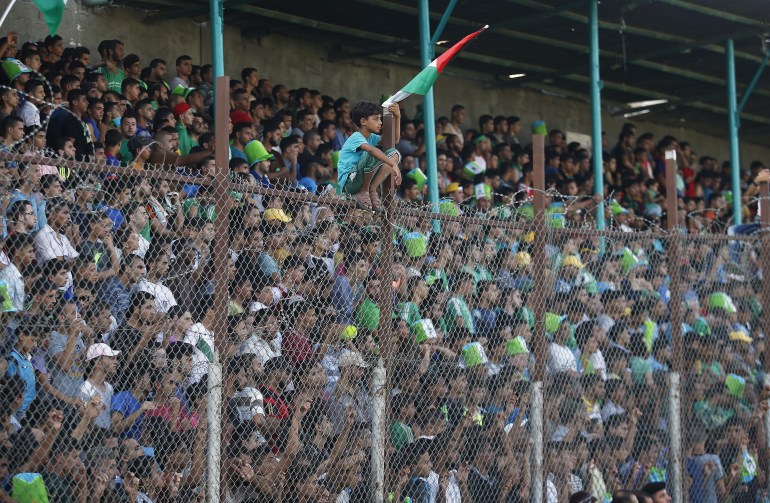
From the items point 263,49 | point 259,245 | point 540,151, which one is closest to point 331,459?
point 259,245

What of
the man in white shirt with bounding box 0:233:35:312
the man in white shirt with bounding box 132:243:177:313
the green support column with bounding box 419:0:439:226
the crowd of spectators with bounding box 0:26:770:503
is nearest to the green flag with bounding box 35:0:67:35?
the crowd of spectators with bounding box 0:26:770:503

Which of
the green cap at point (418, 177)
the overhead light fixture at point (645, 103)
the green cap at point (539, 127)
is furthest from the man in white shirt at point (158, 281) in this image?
the overhead light fixture at point (645, 103)

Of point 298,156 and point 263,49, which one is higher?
point 263,49

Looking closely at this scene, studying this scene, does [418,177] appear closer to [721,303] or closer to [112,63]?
[112,63]

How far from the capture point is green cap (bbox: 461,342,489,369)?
8.03m

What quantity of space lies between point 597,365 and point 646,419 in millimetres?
573

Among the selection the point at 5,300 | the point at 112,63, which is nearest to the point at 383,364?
the point at 5,300

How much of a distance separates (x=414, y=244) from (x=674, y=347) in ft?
8.53

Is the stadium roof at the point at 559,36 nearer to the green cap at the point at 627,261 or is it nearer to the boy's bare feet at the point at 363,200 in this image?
the green cap at the point at 627,261

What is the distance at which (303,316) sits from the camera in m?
6.98

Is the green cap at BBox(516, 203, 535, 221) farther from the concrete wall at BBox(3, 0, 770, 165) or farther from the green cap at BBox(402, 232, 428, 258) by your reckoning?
the concrete wall at BBox(3, 0, 770, 165)

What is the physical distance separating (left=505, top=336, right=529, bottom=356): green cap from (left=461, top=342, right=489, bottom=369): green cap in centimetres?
19

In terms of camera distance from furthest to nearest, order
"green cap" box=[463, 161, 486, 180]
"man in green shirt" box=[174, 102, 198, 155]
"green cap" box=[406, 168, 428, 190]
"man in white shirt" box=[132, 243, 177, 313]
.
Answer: "green cap" box=[463, 161, 486, 180] → "green cap" box=[406, 168, 428, 190] → "man in green shirt" box=[174, 102, 198, 155] → "man in white shirt" box=[132, 243, 177, 313]

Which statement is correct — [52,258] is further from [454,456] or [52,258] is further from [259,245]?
[454,456]
